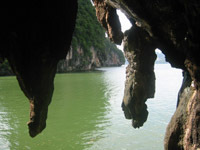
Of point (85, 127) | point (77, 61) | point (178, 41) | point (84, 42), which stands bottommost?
point (85, 127)

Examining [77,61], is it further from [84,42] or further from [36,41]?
[36,41]

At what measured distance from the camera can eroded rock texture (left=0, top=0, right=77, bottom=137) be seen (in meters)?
5.01

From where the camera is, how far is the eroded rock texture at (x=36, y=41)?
5.01 meters

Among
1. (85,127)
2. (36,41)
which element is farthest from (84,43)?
(36,41)

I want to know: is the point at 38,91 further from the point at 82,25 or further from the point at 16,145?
the point at 82,25

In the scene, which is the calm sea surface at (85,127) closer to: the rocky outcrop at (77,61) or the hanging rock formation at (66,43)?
the hanging rock formation at (66,43)

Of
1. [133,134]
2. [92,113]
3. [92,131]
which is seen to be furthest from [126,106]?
[92,113]

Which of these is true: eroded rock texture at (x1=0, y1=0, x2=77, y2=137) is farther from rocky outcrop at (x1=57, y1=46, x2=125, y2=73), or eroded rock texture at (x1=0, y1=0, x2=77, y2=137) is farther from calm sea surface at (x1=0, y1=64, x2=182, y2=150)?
rocky outcrop at (x1=57, y1=46, x2=125, y2=73)

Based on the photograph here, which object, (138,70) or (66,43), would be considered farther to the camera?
(138,70)

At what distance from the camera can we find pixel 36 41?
530 centimetres

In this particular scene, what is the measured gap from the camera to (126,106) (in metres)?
8.42

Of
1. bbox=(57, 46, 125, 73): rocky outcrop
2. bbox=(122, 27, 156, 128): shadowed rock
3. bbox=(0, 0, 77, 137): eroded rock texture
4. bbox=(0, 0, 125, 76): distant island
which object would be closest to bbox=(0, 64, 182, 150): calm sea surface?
bbox=(122, 27, 156, 128): shadowed rock

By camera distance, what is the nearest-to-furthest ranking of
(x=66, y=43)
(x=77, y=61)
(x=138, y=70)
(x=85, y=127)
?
1. (x=66, y=43)
2. (x=138, y=70)
3. (x=85, y=127)
4. (x=77, y=61)

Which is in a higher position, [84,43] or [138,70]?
[84,43]
